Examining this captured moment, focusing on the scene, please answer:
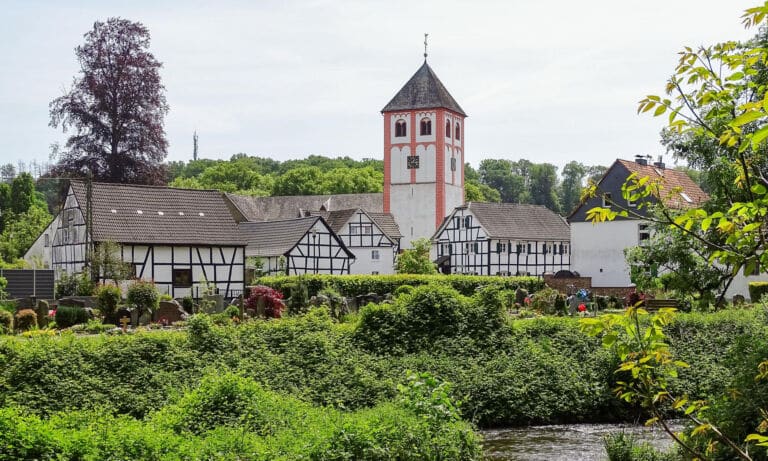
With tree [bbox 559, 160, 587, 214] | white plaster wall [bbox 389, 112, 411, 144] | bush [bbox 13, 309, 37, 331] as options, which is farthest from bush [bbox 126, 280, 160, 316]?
tree [bbox 559, 160, 587, 214]

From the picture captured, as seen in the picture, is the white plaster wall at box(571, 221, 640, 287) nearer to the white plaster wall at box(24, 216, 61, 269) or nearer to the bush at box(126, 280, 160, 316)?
the white plaster wall at box(24, 216, 61, 269)

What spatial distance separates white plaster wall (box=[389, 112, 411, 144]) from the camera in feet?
273

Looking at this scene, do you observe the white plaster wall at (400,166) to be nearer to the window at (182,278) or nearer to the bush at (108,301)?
the window at (182,278)

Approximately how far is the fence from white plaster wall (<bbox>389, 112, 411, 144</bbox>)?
47.3 m

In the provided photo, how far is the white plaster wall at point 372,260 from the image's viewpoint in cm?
7044

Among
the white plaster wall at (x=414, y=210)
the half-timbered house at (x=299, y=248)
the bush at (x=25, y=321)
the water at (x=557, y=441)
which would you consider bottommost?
the water at (x=557, y=441)

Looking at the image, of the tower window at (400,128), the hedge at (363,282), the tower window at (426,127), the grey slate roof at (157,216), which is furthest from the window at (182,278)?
the tower window at (400,128)

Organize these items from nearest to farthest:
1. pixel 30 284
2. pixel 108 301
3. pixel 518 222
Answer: pixel 108 301, pixel 30 284, pixel 518 222

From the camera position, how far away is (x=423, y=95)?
83500 millimetres

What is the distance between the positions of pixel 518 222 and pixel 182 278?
3475cm

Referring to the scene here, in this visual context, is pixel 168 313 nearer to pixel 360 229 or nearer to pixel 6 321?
pixel 6 321

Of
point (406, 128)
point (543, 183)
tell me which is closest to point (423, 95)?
point (406, 128)

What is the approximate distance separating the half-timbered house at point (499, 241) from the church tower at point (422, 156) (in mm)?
6570

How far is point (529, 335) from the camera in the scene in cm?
2434
